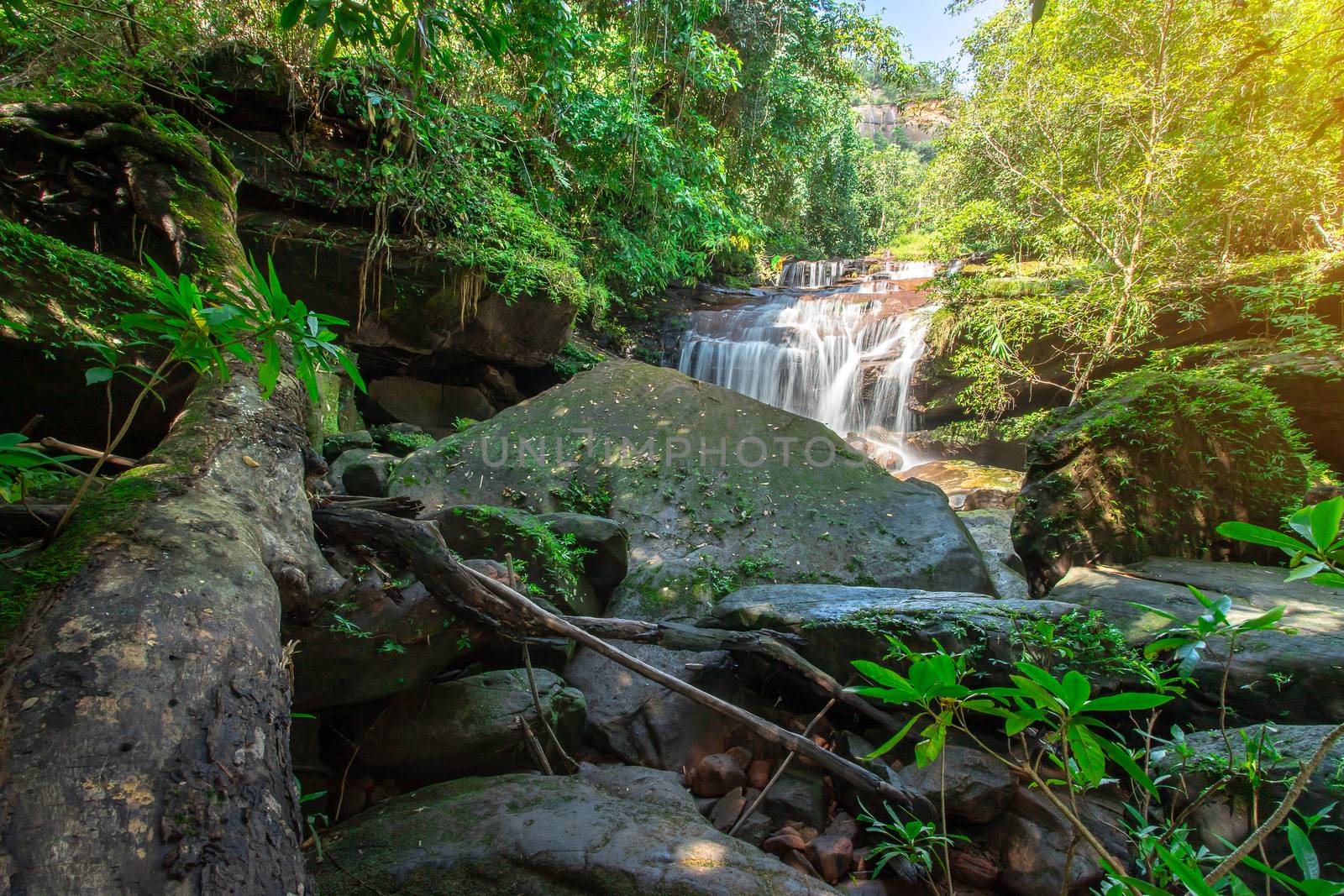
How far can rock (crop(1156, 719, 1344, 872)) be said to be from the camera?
1689 millimetres

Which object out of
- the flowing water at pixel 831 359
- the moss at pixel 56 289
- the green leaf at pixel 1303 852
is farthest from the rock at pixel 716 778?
the flowing water at pixel 831 359

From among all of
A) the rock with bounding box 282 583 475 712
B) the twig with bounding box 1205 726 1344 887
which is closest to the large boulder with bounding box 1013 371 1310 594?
the twig with bounding box 1205 726 1344 887

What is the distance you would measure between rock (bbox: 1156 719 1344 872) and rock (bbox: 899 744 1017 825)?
580mm

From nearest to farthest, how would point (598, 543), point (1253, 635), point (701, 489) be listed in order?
point (1253, 635)
point (598, 543)
point (701, 489)

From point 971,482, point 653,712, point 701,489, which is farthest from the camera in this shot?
point 971,482

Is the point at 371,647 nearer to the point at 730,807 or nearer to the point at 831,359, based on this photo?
the point at 730,807

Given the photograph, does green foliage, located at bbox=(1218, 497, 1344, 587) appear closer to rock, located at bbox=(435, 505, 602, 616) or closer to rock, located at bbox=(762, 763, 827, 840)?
rock, located at bbox=(762, 763, 827, 840)

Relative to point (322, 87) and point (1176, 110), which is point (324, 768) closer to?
point (322, 87)

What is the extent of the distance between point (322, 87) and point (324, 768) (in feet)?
19.8

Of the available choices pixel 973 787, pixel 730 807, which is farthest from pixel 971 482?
pixel 730 807

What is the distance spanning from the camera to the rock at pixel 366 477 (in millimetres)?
4793

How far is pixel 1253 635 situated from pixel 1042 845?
4.81 feet

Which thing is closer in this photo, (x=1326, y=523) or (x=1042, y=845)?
(x=1326, y=523)

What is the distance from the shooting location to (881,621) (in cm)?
300
